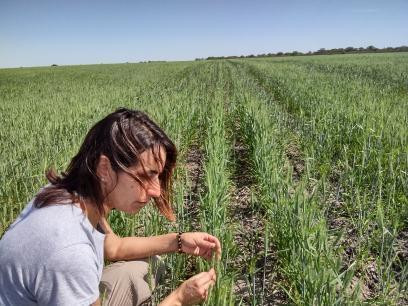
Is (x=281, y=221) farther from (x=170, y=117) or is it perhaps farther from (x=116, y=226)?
(x=170, y=117)

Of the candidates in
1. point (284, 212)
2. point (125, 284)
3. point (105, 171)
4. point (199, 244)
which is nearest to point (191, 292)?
point (199, 244)

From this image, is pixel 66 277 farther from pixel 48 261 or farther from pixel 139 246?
pixel 139 246

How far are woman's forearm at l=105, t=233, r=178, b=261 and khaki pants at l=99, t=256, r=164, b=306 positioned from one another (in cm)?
5

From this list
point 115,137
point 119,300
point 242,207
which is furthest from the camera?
point 242,207

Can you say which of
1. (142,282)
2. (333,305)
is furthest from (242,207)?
(333,305)

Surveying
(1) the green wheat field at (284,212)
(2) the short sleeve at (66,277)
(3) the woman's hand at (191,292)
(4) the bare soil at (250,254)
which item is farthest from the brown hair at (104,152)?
(4) the bare soil at (250,254)

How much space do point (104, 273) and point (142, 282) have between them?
0.57 feet

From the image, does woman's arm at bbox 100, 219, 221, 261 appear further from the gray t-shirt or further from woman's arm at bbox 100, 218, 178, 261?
the gray t-shirt

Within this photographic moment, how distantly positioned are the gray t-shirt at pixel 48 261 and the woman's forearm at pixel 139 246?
69 cm

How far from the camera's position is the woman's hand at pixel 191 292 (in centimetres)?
151

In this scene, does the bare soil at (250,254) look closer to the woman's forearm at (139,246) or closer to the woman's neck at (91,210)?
the woman's forearm at (139,246)

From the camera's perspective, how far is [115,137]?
1319mm

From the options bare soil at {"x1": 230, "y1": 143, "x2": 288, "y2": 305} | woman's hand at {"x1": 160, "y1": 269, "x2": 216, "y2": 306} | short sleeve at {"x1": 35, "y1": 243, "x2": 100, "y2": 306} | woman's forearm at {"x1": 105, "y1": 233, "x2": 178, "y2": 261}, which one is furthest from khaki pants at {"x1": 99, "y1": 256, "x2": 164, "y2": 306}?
short sleeve at {"x1": 35, "y1": 243, "x2": 100, "y2": 306}

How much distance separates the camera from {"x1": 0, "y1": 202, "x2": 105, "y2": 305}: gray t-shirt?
111 cm
